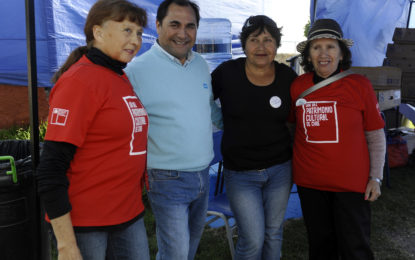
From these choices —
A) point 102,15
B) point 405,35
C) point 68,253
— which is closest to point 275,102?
point 102,15

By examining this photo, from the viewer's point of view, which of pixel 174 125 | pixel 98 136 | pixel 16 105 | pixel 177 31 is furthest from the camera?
pixel 16 105

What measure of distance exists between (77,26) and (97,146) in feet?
15.6

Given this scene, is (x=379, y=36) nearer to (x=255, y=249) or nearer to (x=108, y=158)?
(x=255, y=249)

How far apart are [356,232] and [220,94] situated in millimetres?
1213

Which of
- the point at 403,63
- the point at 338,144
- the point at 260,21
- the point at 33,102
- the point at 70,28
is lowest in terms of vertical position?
the point at 338,144

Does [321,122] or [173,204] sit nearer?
[173,204]

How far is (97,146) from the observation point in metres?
1.38

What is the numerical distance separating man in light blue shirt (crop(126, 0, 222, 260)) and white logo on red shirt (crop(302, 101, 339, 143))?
0.65 meters

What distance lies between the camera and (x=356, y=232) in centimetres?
213

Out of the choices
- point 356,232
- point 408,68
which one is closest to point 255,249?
point 356,232

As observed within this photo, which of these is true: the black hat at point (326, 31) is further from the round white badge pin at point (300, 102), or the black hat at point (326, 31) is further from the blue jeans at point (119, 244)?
the blue jeans at point (119, 244)

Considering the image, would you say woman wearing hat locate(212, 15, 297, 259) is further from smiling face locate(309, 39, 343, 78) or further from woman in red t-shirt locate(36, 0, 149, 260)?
woman in red t-shirt locate(36, 0, 149, 260)

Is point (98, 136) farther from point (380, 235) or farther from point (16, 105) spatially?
point (16, 105)

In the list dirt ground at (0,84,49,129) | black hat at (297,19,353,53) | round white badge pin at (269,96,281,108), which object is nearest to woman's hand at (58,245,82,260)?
round white badge pin at (269,96,281,108)
